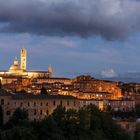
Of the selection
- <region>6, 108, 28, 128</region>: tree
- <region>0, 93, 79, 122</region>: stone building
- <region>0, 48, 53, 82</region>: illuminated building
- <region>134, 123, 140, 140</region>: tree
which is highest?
<region>0, 48, 53, 82</region>: illuminated building

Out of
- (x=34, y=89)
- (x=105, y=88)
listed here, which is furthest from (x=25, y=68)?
(x=34, y=89)

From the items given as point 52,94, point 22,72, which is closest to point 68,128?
point 52,94

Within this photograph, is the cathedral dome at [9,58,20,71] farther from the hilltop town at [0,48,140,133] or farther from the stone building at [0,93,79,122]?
the stone building at [0,93,79,122]

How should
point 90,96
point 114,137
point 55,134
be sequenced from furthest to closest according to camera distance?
point 90,96 < point 114,137 < point 55,134

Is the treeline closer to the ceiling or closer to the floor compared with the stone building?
closer to the floor

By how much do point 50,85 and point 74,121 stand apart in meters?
41.3

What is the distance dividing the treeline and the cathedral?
53213 mm

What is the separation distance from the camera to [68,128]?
30.9 meters

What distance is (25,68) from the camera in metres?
97.6

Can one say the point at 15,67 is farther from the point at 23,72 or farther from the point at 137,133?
the point at 137,133

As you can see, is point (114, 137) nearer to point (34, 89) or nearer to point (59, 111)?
point (59, 111)

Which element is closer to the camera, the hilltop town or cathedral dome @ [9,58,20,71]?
the hilltop town

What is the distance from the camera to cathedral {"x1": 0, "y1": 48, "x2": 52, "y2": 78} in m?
88.7

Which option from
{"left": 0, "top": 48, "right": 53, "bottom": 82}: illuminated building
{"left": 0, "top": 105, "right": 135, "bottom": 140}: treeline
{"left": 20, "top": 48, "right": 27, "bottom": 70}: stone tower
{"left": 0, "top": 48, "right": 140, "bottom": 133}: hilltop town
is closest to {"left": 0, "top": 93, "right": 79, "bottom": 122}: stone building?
{"left": 0, "top": 48, "right": 140, "bottom": 133}: hilltop town
